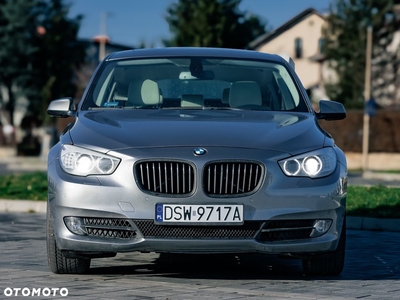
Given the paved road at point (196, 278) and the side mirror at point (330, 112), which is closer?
the paved road at point (196, 278)

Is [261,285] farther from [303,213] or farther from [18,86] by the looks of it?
[18,86]

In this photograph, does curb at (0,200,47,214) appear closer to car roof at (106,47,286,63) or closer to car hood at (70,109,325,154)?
car roof at (106,47,286,63)

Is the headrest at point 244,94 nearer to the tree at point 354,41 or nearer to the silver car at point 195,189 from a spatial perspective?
the silver car at point 195,189

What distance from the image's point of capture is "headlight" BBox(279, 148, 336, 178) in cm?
707

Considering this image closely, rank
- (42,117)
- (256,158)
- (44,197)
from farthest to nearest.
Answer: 1. (42,117)
2. (44,197)
3. (256,158)

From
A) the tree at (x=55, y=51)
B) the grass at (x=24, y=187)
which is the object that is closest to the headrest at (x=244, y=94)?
the grass at (x=24, y=187)

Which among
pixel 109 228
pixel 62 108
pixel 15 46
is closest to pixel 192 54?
pixel 62 108

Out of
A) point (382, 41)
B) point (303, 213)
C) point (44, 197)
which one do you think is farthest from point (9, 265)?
point (382, 41)

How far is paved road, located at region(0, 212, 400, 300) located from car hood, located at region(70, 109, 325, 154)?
904 millimetres

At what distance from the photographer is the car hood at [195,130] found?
23.3 feet

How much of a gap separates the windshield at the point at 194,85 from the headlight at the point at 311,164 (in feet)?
3.65

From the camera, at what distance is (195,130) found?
728 centimetres

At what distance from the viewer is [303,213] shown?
23.2ft

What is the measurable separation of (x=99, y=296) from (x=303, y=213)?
58.1 inches
